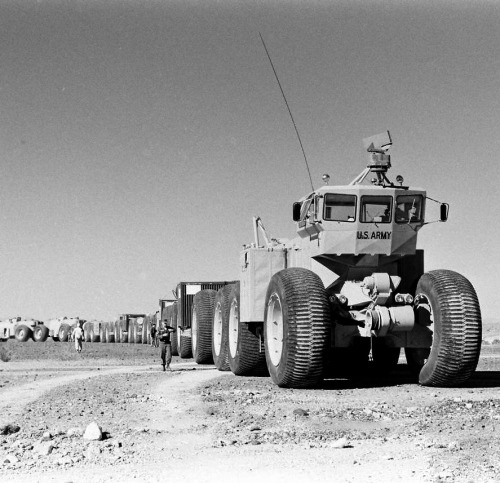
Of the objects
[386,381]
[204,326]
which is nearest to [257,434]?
[386,381]

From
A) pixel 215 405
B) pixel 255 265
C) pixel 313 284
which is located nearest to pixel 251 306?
pixel 255 265

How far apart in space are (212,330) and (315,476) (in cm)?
1651

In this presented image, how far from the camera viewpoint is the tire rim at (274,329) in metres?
16.8

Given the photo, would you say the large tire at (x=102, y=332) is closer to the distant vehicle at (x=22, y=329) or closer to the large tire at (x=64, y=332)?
the large tire at (x=64, y=332)

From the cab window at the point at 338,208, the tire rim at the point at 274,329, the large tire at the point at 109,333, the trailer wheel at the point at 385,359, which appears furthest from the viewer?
the large tire at the point at 109,333

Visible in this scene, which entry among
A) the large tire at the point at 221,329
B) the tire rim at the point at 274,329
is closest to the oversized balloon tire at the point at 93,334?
the large tire at the point at 221,329

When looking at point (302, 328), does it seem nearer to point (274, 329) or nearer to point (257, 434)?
point (274, 329)

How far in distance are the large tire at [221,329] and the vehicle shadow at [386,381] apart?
11.4 feet

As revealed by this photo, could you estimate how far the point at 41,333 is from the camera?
63219 millimetres

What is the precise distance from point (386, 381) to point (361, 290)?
2.43m

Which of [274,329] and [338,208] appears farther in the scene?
[274,329]

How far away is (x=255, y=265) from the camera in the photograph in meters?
18.7

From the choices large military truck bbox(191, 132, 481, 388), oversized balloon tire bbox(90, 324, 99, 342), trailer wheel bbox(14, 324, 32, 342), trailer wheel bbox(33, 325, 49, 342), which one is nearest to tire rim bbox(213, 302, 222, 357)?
large military truck bbox(191, 132, 481, 388)

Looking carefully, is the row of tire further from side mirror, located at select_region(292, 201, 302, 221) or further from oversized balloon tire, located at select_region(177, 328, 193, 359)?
side mirror, located at select_region(292, 201, 302, 221)
